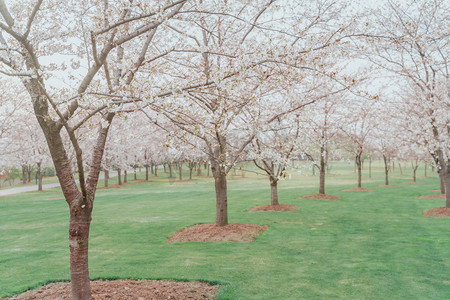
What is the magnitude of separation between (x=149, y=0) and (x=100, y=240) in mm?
9882

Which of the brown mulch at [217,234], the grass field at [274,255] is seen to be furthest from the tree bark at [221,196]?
the grass field at [274,255]

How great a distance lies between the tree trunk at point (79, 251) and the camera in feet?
19.3

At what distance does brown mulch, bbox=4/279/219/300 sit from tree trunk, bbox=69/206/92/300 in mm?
604

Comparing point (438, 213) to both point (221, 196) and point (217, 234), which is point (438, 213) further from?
point (217, 234)

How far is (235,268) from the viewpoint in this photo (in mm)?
9008

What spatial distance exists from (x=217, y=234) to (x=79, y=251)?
→ 7.30 metres

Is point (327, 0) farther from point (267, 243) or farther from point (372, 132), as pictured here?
point (372, 132)

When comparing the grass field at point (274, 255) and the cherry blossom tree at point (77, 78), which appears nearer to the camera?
the cherry blossom tree at point (77, 78)

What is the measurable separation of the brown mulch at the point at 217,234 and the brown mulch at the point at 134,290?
4.51m

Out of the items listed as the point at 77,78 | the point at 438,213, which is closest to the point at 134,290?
the point at 77,78

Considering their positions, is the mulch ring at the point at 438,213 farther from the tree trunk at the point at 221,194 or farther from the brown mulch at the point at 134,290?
the brown mulch at the point at 134,290

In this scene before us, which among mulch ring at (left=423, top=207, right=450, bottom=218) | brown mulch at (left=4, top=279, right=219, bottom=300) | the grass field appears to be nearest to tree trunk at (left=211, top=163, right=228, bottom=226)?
the grass field

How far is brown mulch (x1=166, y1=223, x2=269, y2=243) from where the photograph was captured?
12423 millimetres

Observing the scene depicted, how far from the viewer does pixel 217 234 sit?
12.8m
